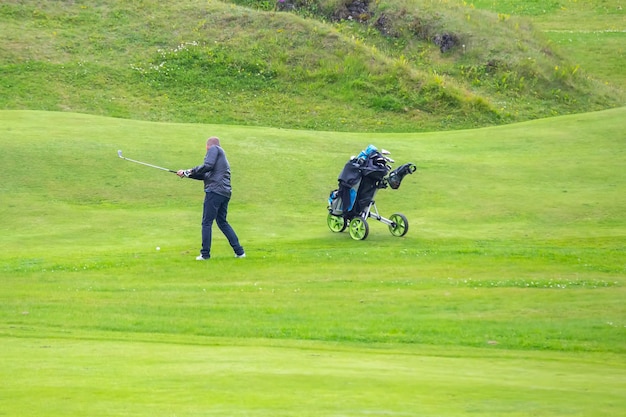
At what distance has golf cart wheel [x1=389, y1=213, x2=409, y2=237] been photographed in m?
21.8

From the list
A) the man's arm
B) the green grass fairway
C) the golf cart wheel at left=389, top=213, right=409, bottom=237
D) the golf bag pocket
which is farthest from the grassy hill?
the man's arm

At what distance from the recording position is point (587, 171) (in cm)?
2836

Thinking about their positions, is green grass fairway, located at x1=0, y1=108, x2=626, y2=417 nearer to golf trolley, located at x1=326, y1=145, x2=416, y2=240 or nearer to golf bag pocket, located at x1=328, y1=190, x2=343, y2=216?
golf trolley, located at x1=326, y1=145, x2=416, y2=240

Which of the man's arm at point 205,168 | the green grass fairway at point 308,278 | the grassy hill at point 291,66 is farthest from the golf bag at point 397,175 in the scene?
the grassy hill at point 291,66

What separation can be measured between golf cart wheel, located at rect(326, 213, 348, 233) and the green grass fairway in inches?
13.4

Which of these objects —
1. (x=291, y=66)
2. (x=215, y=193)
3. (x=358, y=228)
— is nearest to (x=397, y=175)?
(x=358, y=228)

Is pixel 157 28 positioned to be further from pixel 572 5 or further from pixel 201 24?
pixel 572 5

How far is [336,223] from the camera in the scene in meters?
22.6

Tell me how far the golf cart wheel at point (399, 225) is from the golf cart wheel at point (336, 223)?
1.05m

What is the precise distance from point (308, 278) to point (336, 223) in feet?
15.5

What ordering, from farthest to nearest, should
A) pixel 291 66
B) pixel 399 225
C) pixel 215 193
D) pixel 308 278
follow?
pixel 291 66, pixel 399 225, pixel 215 193, pixel 308 278

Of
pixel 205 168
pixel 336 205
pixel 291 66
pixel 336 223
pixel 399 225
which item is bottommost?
pixel 336 223

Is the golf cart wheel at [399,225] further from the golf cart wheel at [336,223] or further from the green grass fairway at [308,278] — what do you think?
the golf cart wheel at [336,223]

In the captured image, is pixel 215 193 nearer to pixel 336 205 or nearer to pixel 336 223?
pixel 336 205
